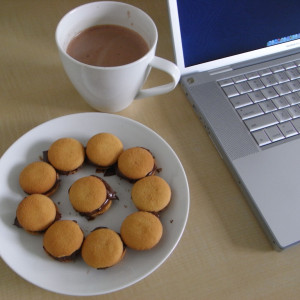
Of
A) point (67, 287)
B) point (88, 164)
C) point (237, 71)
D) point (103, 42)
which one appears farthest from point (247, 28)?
point (67, 287)

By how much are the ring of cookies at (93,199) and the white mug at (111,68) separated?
7 centimetres

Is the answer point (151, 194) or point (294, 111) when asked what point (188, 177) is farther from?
point (294, 111)

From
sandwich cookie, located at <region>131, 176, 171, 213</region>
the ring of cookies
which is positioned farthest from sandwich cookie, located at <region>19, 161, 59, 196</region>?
Answer: sandwich cookie, located at <region>131, 176, 171, 213</region>

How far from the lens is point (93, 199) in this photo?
410 mm

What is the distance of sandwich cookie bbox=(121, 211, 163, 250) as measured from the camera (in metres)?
0.38

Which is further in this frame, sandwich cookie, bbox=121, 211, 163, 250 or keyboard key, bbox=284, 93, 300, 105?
keyboard key, bbox=284, 93, 300, 105

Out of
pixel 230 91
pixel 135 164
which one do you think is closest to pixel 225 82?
pixel 230 91

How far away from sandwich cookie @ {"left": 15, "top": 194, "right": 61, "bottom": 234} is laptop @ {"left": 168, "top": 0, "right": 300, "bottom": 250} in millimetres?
261

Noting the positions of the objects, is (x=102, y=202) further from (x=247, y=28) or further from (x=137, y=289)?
(x=247, y=28)

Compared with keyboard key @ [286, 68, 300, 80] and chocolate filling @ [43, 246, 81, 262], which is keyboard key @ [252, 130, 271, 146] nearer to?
keyboard key @ [286, 68, 300, 80]

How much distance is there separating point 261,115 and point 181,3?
21 centimetres

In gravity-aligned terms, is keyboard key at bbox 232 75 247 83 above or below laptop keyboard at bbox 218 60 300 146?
above

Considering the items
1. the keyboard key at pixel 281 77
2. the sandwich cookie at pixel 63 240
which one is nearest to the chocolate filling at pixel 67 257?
the sandwich cookie at pixel 63 240

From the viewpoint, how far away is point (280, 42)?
582 millimetres
